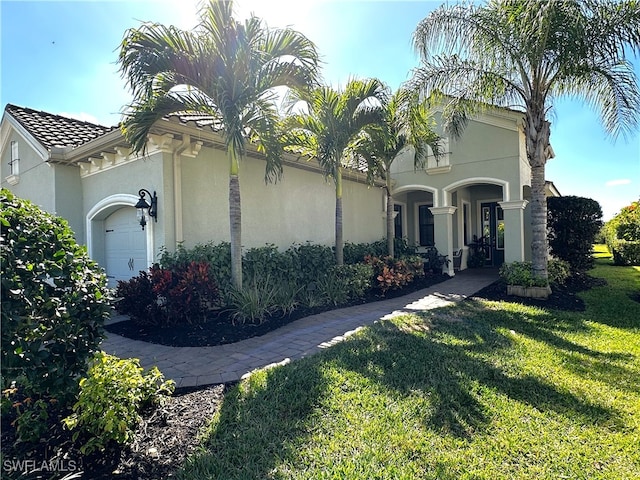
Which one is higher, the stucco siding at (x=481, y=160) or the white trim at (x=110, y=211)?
the stucco siding at (x=481, y=160)

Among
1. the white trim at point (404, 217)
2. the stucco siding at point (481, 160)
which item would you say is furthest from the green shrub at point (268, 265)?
the white trim at point (404, 217)

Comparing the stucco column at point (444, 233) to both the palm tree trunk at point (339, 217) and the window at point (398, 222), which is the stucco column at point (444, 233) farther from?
the palm tree trunk at point (339, 217)

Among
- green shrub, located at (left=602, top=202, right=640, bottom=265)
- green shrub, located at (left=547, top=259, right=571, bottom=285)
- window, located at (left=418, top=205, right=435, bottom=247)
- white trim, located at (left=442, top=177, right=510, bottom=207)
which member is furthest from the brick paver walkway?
green shrub, located at (left=602, top=202, right=640, bottom=265)

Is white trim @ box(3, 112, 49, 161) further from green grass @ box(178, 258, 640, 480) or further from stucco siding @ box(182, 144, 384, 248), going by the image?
green grass @ box(178, 258, 640, 480)

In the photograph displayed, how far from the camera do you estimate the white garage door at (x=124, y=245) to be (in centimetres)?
840

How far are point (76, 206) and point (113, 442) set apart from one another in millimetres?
8948

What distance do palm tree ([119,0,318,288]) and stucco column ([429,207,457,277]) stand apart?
8.39 metres

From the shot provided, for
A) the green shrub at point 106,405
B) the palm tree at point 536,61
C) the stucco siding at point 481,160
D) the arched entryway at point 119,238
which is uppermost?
the palm tree at point 536,61

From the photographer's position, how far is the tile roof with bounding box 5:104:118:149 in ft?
31.9

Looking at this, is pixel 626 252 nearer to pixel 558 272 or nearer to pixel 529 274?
pixel 558 272

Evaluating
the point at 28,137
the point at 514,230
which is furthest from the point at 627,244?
the point at 28,137

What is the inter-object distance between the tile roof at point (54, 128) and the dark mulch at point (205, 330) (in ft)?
19.3

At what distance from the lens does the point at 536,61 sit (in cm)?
803

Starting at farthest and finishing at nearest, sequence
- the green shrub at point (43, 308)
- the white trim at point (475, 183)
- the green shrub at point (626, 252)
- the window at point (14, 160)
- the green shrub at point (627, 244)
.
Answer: the green shrub at point (626, 252) → the green shrub at point (627, 244) → the white trim at point (475, 183) → the window at point (14, 160) → the green shrub at point (43, 308)
